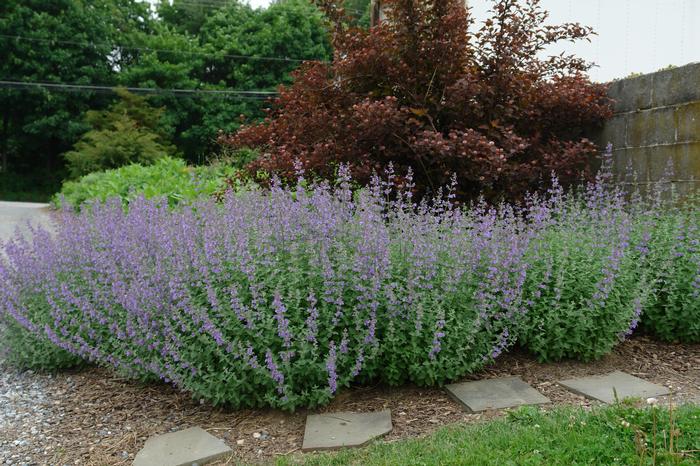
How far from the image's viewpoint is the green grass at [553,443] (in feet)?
7.59

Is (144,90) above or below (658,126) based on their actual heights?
above

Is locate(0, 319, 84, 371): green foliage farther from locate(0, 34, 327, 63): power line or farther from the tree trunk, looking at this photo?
the tree trunk

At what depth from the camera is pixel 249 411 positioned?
315 centimetres

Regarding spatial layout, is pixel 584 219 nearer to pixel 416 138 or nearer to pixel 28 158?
pixel 416 138

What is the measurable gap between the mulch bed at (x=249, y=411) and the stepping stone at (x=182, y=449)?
7 centimetres

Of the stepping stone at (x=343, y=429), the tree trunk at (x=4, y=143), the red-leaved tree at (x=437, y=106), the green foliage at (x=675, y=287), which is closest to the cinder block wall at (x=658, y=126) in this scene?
the red-leaved tree at (x=437, y=106)

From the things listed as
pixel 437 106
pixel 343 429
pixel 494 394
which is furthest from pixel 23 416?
pixel 437 106

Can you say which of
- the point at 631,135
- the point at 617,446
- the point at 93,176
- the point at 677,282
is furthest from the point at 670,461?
the point at 93,176

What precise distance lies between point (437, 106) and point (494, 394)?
304cm

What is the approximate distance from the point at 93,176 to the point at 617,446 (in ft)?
44.8

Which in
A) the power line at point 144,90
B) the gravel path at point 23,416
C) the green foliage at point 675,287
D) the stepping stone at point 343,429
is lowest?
the gravel path at point 23,416

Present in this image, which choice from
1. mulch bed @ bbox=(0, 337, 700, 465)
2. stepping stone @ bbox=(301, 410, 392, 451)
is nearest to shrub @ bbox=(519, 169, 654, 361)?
mulch bed @ bbox=(0, 337, 700, 465)

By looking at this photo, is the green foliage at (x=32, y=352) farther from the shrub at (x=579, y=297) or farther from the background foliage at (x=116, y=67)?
the background foliage at (x=116, y=67)

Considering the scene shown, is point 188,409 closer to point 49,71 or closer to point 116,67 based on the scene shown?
point 49,71
